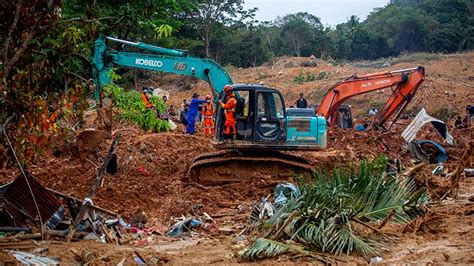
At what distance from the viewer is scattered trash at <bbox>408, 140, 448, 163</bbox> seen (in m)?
17.0

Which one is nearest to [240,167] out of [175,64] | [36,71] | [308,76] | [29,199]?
[175,64]

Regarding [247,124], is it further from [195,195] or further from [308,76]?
[308,76]

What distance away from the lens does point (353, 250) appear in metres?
8.16

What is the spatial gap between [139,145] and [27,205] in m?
7.97

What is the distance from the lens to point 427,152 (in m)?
17.4

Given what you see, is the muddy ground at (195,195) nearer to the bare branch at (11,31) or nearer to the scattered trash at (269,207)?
the scattered trash at (269,207)

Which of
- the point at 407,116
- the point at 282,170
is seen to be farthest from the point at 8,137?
the point at 407,116

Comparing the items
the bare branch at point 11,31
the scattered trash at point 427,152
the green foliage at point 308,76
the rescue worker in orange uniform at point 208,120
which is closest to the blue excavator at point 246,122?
the scattered trash at point 427,152

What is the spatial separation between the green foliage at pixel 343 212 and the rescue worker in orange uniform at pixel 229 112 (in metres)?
3.68

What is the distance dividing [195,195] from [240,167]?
1.83 meters

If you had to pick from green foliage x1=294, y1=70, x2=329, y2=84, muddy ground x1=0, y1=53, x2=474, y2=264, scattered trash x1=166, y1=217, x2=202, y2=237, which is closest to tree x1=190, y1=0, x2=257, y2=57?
green foliage x1=294, y1=70, x2=329, y2=84

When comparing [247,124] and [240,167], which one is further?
[240,167]

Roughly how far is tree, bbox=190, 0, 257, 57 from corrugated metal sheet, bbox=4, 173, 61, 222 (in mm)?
34492

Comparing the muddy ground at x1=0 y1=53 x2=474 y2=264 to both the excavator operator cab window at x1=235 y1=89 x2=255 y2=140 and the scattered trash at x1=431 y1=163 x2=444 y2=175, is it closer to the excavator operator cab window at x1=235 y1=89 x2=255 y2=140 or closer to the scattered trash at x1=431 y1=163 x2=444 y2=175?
the scattered trash at x1=431 y1=163 x2=444 y2=175
